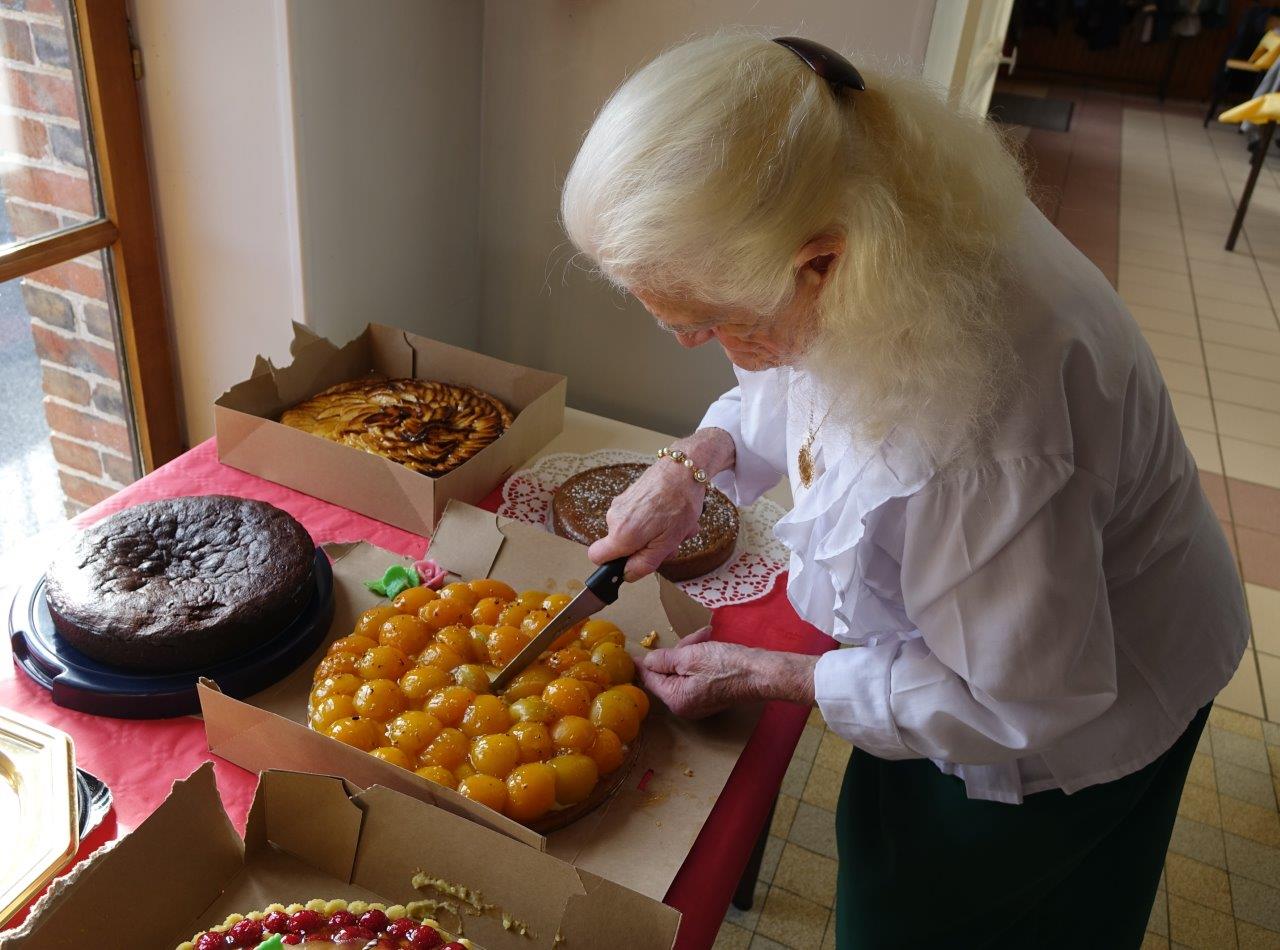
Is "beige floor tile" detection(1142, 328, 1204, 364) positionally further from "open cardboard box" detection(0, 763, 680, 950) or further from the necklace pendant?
"open cardboard box" detection(0, 763, 680, 950)

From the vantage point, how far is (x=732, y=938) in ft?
6.66

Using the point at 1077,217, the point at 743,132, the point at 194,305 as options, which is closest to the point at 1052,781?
the point at 743,132

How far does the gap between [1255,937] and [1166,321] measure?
385 centimetres

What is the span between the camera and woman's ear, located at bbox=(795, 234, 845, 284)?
0.93 metres

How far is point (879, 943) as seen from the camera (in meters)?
1.46

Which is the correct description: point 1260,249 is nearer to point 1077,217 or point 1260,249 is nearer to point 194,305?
point 1077,217

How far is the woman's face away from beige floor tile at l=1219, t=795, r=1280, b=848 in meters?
2.10

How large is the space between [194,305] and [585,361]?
0.88 meters

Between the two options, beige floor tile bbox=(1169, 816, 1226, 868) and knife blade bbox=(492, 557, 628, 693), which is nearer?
knife blade bbox=(492, 557, 628, 693)

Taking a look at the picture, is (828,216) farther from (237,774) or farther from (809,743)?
(809,743)

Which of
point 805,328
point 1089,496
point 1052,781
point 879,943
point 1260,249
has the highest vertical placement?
point 805,328

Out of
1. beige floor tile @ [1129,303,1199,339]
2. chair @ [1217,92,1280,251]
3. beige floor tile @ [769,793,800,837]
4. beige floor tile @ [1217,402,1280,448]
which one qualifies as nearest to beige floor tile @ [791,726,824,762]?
beige floor tile @ [769,793,800,837]

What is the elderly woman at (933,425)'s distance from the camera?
92 cm

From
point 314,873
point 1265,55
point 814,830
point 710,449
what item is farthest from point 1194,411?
point 1265,55
